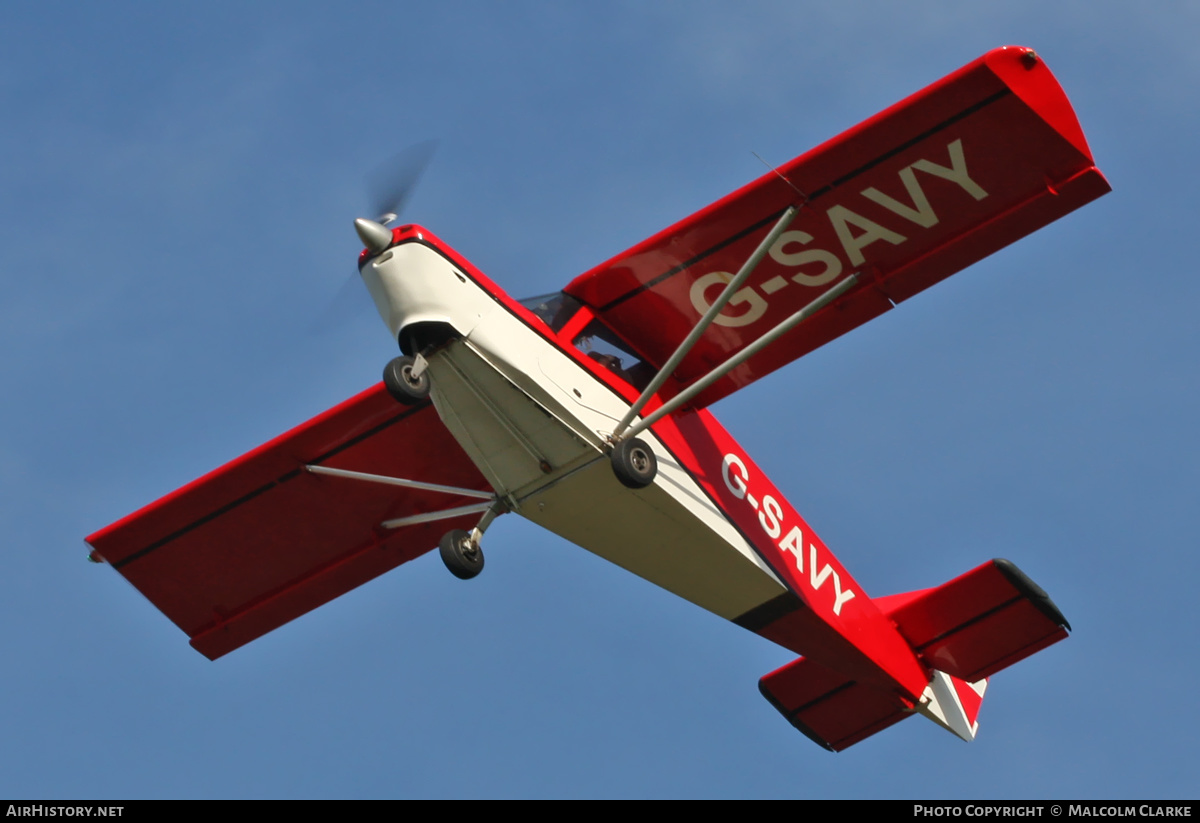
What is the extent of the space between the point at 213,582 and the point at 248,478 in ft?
4.09

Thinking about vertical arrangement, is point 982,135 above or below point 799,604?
above

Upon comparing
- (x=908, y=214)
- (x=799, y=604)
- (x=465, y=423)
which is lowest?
(x=799, y=604)

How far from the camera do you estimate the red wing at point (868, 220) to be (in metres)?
11.4

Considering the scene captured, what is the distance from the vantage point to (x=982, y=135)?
37.6ft

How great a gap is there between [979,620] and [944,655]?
0.47 metres

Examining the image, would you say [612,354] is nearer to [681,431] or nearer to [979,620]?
[681,431]

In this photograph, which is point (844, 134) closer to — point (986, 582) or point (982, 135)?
point (982, 135)

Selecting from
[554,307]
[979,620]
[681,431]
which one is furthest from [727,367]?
[979,620]

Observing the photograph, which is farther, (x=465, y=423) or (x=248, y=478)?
(x=248, y=478)

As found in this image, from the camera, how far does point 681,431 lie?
1238 centimetres

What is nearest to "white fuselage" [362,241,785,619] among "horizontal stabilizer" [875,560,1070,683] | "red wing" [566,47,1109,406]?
"red wing" [566,47,1109,406]

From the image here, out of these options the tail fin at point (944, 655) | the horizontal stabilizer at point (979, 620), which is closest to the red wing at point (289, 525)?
the tail fin at point (944, 655)

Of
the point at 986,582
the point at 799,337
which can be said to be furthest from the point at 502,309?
the point at 986,582

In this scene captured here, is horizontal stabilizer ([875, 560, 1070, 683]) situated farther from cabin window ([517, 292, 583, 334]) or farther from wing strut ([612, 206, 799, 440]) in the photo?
cabin window ([517, 292, 583, 334])
